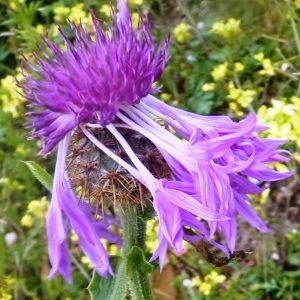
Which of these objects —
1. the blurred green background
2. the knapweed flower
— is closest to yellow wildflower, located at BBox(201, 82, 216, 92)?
the blurred green background

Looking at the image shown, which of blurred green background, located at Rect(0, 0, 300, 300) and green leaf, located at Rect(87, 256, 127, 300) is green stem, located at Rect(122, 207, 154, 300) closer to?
green leaf, located at Rect(87, 256, 127, 300)

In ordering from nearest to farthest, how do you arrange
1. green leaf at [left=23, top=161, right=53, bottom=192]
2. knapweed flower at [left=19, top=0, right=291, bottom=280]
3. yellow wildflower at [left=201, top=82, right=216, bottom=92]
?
knapweed flower at [left=19, top=0, right=291, bottom=280]
green leaf at [left=23, top=161, right=53, bottom=192]
yellow wildflower at [left=201, top=82, right=216, bottom=92]

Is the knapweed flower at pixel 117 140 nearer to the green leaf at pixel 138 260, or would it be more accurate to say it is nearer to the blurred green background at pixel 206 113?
the green leaf at pixel 138 260

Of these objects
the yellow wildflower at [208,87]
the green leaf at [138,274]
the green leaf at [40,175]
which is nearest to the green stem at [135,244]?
the green leaf at [138,274]

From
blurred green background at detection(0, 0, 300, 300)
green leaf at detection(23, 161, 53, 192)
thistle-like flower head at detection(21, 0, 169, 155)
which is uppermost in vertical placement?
thistle-like flower head at detection(21, 0, 169, 155)

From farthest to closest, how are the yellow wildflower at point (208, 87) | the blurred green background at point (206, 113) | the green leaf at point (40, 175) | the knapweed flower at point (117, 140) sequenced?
the yellow wildflower at point (208, 87)
the blurred green background at point (206, 113)
the green leaf at point (40, 175)
the knapweed flower at point (117, 140)

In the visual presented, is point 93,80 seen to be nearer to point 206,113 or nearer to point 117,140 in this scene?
point 117,140
